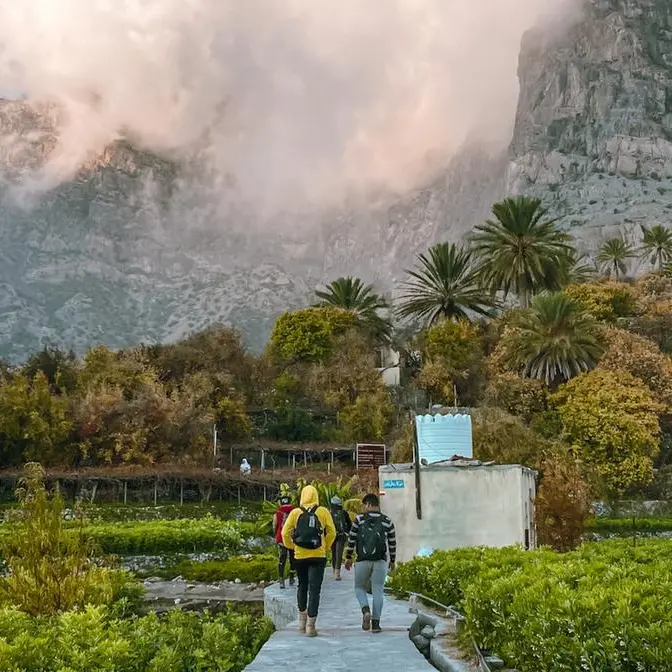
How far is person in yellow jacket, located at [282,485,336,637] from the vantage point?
8.86m

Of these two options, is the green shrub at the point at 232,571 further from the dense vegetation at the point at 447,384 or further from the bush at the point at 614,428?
the bush at the point at 614,428

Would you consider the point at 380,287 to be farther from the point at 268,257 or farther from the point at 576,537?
the point at 576,537

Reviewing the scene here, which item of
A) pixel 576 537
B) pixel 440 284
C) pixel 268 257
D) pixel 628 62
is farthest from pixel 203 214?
pixel 576 537

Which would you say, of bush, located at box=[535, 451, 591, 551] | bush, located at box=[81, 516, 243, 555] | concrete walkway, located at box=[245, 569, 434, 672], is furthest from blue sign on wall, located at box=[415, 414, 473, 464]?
concrete walkway, located at box=[245, 569, 434, 672]

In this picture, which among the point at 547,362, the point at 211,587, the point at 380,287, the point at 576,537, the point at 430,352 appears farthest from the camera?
the point at 380,287

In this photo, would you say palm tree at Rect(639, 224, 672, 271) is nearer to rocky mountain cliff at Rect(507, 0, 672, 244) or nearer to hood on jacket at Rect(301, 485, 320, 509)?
rocky mountain cliff at Rect(507, 0, 672, 244)

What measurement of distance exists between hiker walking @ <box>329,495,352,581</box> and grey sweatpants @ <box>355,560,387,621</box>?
180 inches

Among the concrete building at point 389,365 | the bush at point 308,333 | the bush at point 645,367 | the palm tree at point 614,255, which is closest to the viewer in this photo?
the bush at point 645,367

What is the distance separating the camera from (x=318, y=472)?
36594mm

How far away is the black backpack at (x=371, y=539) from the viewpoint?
29.9 ft

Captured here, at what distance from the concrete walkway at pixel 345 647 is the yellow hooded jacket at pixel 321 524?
3.02 feet

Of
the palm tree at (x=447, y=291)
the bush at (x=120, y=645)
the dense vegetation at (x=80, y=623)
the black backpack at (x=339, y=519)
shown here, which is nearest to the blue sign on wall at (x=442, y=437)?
the black backpack at (x=339, y=519)

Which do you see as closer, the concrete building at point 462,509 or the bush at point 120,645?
the bush at point 120,645

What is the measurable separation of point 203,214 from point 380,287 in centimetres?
4590
